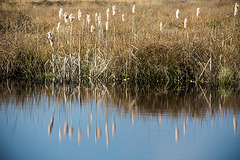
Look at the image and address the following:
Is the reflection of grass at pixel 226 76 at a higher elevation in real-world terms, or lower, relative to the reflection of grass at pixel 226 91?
higher

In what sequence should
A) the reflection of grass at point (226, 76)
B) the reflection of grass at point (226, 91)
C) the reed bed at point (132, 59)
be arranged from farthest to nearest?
1. the reed bed at point (132, 59)
2. the reflection of grass at point (226, 76)
3. the reflection of grass at point (226, 91)

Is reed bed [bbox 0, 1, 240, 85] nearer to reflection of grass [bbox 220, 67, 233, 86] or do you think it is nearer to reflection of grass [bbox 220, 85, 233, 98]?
reflection of grass [bbox 220, 67, 233, 86]

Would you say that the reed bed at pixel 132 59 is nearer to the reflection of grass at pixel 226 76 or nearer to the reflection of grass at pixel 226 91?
the reflection of grass at pixel 226 76

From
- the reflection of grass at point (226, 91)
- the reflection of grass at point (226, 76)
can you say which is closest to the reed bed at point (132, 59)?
the reflection of grass at point (226, 76)

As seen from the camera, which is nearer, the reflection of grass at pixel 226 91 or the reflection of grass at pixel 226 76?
the reflection of grass at pixel 226 91

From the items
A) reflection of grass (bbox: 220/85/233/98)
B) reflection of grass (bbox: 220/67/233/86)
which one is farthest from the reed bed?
reflection of grass (bbox: 220/85/233/98)

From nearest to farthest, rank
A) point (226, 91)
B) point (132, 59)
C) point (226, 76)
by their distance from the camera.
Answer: point (226, 91)
point (226, 76)
point (132, 59)

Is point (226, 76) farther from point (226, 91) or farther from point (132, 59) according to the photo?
point (132, 59)

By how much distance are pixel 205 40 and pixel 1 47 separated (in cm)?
454

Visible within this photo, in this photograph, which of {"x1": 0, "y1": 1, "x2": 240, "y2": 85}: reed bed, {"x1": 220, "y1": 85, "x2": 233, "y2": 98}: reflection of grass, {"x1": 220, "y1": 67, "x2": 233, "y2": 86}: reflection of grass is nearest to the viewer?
{"x1": 220, "y1": 85, "x2": 233, "y2": 98}: reflection of grass

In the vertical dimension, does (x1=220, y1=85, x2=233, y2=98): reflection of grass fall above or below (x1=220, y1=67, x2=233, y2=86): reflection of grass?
below

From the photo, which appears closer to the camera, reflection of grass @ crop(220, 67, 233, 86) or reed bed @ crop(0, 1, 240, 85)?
reflection of grass @ crop(220, 67, 233, 86)

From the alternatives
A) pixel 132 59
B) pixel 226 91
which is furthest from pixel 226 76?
pixel 132 59

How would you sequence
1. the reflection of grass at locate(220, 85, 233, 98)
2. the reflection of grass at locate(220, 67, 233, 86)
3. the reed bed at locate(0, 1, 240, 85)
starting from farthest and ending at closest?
1. the reed bed at locate(0, 1, 240, 85)
2. the reflection of grass at locate(220, 67, 233, 86)
3. the reflection of grass at locate(220, 85, 233, 98)
